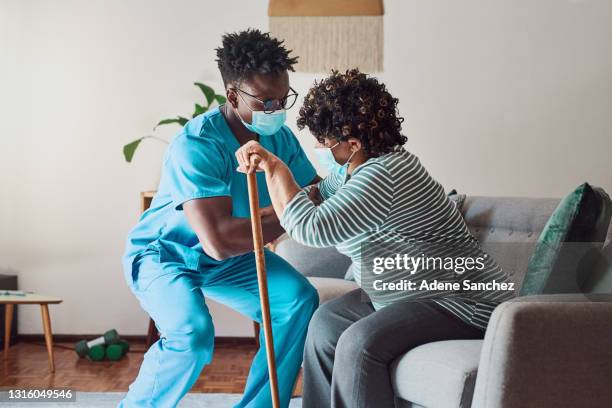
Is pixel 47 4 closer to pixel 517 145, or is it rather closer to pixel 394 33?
pixel 394 33

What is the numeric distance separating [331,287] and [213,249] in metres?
0.89

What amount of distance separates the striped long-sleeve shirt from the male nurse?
12.2 inches

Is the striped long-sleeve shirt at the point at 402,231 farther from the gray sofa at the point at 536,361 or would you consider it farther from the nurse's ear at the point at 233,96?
the nurse's ear at the point at 233,96

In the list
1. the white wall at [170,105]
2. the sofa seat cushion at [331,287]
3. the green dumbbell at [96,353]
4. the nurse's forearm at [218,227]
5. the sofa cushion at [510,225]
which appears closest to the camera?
the nurse's forearm at [218,227]

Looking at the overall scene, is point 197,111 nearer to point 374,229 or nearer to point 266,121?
point 266,121

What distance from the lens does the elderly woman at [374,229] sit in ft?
5.44

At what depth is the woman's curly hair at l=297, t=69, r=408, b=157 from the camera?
1.77 m

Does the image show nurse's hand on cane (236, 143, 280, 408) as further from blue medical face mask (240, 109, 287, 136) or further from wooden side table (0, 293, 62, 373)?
wooden side table (0, 293, 62, 373)

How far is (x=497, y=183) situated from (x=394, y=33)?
3.13ft

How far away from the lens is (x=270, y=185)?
5.76ft

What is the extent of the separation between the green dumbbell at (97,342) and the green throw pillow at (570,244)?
7.78 ft

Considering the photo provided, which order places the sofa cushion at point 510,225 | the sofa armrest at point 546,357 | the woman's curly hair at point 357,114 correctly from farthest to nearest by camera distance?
the sofa cushion at point 510,225 → the woman's curly hair at point 357,114 → the sofa armrest at point 546,357

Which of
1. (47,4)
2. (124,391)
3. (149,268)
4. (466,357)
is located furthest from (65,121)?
(466,357)

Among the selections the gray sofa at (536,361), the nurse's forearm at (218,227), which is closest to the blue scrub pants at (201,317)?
the nurse's forearm at (218,227)
